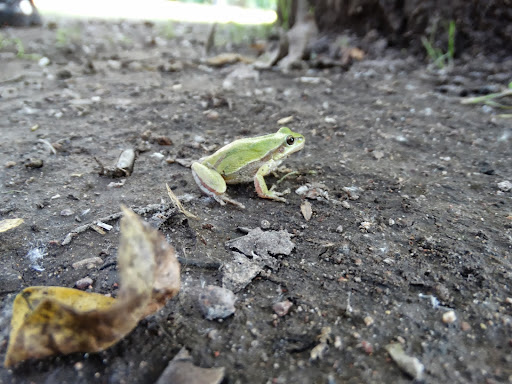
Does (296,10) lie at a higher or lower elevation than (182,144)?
higher

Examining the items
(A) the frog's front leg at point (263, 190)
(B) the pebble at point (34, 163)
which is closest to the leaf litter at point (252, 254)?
(A) the frog's front leg at point (263, 190)

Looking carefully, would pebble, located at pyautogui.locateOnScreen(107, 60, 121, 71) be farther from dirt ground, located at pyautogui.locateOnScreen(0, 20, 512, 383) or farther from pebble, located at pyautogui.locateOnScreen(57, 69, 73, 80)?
pebble, located at pyautogui.locateOnScreen(57, 69, 73, 80)

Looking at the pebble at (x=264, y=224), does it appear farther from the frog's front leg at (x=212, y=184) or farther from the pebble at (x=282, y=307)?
the pebble at (x=282, y=307)

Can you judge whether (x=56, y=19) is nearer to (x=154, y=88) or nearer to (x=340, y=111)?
(x=154, y=88)

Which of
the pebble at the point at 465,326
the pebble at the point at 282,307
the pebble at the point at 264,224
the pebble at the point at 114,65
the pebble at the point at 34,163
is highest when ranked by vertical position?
the pebble at the point at 114,65

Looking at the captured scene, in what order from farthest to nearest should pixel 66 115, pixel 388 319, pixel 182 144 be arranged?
pixel 66 115, pixel 182 144, pixel 388 319

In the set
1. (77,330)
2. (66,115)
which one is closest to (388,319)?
(77,330)
